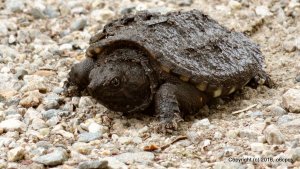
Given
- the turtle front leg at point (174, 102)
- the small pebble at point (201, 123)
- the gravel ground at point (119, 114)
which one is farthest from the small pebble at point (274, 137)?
the turtle front leg at point (174, 102)

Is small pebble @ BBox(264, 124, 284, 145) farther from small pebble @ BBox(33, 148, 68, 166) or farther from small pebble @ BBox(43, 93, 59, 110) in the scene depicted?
small pebble @ BBox(43, 93, 59, 110)

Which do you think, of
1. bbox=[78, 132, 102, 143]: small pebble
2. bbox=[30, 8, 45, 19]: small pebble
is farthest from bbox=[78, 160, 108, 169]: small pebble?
bbox=[30, 8, 45, 19]: small pebble

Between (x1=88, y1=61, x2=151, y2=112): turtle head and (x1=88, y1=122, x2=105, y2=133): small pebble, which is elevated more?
(x1=88, y1=61, x2=151, y2=112): turtle head

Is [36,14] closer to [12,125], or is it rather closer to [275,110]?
[12,125]

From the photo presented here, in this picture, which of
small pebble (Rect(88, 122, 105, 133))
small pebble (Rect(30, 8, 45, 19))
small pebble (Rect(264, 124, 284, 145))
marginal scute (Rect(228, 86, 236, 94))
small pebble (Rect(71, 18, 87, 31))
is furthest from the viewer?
small pebble (Rect(30, 8, 45, 19))

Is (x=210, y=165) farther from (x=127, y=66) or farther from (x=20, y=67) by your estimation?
(x=20, y=67)

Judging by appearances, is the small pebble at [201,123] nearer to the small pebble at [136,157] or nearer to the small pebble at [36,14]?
the small pebble at [136,157]
